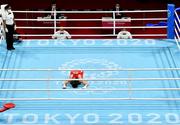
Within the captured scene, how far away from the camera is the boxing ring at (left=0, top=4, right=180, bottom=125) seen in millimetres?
6227

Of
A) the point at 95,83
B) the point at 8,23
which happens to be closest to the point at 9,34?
the point at 8,23

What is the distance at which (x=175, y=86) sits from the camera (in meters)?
7.05

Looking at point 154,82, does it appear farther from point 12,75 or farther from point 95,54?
point 12,75

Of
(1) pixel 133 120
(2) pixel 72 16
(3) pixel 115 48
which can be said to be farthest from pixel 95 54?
(2) pixel 72 16

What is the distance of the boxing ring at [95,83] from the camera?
245 inches

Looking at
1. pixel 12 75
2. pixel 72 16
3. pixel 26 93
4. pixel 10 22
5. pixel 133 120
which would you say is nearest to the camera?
pixel 133 120

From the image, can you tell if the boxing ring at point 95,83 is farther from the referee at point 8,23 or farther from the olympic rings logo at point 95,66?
the referee at point 8,23

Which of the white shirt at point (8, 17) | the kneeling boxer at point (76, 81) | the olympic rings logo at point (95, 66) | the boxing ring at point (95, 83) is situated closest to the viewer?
Answer: the boxing ring at point (95, 83)

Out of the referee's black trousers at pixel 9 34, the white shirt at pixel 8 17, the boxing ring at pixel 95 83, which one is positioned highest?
the white shirt at pixel 8 17

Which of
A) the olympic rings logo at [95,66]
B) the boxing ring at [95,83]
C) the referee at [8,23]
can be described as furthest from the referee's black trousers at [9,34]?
the olympic rings logo at [95,66]

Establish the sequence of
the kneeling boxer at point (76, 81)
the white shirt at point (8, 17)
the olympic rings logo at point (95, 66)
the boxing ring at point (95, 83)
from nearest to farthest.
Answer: the boxing ring at point (95, 83) < the kneeling boxer at point (76, 81) < the olympic rings logo at point (95, 66) < the white shirt at point (8, 17)

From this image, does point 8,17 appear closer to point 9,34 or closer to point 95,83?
point 9,34

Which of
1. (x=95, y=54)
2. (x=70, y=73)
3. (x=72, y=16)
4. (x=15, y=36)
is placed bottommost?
(x=70, y=73)

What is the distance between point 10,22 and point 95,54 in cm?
168
